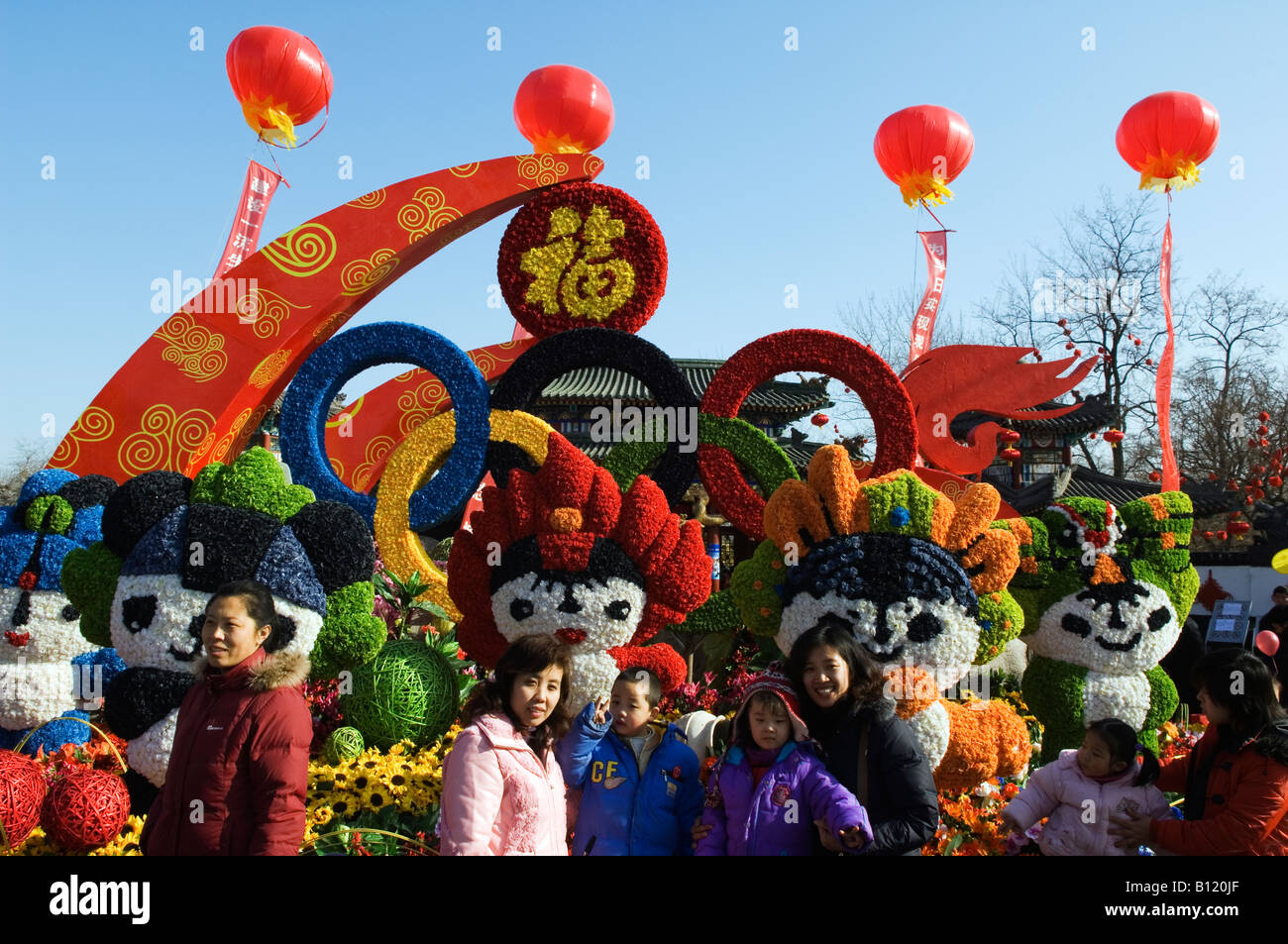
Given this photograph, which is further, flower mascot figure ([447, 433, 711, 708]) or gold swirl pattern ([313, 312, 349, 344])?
gold swirl pattern ([313, 312, 349, 344])

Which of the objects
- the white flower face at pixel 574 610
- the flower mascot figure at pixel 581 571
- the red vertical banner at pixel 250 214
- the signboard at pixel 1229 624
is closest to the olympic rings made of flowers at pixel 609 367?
the flower mascot figure at pixel 581 571

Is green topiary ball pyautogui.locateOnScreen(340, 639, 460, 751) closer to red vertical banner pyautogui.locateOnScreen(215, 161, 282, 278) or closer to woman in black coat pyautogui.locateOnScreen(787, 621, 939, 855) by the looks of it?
woman in black coat pyautogui.locateOnScreen(787, 621, 939, 855)

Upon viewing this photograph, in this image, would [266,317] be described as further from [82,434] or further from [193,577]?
[193,577]

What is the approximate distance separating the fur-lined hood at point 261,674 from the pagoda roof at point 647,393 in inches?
572

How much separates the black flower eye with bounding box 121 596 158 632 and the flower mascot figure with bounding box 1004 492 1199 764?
3.70 metres

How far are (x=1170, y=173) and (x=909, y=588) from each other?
7.41 m

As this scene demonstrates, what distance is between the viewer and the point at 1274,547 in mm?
12555

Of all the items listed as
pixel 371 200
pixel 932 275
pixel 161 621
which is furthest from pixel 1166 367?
pixel 161 621

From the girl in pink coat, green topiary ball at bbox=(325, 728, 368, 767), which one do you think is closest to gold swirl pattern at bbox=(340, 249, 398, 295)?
green topiary ball at bbox=(325, 728, 368, 767)

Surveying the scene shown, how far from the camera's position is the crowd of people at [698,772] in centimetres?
225

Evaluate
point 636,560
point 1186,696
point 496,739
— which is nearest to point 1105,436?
point 1186,696

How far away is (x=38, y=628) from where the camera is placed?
479 centimetres

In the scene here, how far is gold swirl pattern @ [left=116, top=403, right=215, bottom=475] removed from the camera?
599cm

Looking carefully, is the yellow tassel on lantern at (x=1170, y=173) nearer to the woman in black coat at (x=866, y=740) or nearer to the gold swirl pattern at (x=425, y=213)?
the gold swirl pattern at (x=425, y=213)
